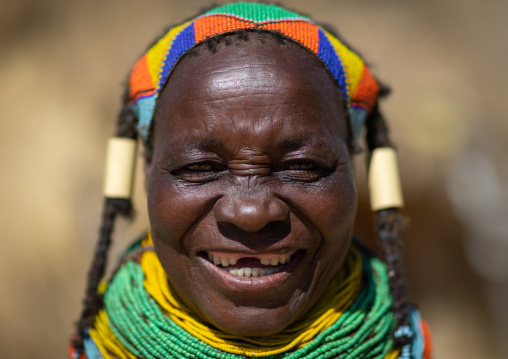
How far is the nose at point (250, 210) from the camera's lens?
163 centimetres

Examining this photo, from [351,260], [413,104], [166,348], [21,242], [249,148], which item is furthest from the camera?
[413,104]

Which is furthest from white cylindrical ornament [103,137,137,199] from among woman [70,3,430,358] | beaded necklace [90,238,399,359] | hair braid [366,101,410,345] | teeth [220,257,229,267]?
hair braid [366,101,410,345]

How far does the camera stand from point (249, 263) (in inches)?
71.0

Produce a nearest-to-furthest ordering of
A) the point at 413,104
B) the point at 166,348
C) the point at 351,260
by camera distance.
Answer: the point at 166,348 < the point at 351,260 < the point at 413,104

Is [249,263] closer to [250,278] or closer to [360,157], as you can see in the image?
[250,278]

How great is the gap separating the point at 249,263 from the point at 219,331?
0.31 meters

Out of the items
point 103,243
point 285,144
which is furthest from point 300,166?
point 103,243

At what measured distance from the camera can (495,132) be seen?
15.6ft

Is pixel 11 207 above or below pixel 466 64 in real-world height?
below

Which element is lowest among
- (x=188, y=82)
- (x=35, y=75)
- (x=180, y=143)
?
(x=180, y=143)

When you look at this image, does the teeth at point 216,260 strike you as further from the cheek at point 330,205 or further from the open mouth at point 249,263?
the cheek at point 330,205

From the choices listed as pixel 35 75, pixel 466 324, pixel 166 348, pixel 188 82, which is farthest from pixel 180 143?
pixel 466 324

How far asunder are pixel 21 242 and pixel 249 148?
308cm

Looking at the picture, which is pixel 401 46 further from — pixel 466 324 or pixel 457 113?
pixel 466 324
